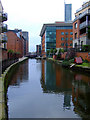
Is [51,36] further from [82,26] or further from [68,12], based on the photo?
[82,26]

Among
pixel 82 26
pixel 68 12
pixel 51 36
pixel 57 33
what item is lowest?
pixel 82 26

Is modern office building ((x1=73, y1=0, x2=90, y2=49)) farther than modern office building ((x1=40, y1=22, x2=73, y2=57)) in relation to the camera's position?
No

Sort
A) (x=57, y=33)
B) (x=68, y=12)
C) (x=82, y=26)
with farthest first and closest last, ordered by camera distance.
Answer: (x=68, y=12) → (x=57, y=33) → (x=82, y=26)

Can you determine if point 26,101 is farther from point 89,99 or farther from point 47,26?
point 47,26

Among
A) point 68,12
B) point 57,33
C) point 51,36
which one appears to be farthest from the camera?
point 68,12

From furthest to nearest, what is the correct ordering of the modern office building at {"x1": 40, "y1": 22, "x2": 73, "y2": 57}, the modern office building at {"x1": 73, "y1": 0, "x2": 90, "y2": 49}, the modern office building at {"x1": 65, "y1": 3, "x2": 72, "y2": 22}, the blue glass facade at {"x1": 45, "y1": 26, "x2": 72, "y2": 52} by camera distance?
the modern office building at {"x1": 65, "y1": 3, "x2": 72, "y2": 22} → the blue glass facade at {"x1": 45, "y1": 26, "x2": 72, "y2": 52} → the modern office building at {"x1": 40, "y1": 22, "x2": 73, "y2": 57} → the modern office building at {"x1": 73, "y1": 0, "x2": 90, "y2": 49}

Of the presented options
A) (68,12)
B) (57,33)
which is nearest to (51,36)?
(57,33)

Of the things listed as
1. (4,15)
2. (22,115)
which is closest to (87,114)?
(22,115)

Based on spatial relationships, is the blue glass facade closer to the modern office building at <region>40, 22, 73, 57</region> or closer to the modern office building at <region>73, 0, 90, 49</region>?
the modern office building at <region>40, 22, 73, 57</region>

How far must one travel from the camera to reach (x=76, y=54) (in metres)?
31.6

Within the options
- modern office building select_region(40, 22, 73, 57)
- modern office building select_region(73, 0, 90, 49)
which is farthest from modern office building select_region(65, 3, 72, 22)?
modern office building select_region(73, 0, 90, 49)

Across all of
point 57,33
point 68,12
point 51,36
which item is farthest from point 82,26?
point 68,12

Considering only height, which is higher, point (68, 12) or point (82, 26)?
point (68, 12)

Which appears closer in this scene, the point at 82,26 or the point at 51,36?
the point at 82,26
